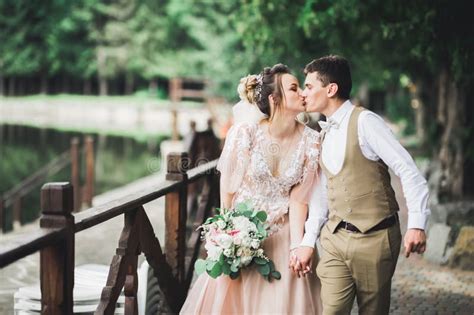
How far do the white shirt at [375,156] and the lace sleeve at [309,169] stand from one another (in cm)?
10

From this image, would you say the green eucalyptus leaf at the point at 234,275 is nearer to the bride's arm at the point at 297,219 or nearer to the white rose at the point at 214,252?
the white rose at the point at 214,252

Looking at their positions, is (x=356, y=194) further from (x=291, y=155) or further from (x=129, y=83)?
(x=129, y=83)

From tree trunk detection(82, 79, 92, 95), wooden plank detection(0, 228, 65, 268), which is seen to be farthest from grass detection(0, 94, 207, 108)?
wooden plank detection(0, 228, 65, 268)

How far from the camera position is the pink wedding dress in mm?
3959

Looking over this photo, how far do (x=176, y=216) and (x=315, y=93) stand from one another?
220 centimetres

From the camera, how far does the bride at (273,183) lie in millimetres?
A: 3957

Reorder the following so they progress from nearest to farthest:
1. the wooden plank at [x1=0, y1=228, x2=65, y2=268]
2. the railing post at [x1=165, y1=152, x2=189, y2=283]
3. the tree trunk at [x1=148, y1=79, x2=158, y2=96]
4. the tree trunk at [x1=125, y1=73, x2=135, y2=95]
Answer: the wooden plank at [x1=0, y1=228, x2=65, y2=268], the railing post at [x1=165, y1=152, x2=189, y2=283], the tree trunk at [x1=148, y1=79, x2=158, y2=96], the tree trunk at [x1=125, y1=73, x2=135, y2=95]

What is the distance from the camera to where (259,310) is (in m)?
4.00

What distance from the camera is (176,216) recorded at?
18.2ft

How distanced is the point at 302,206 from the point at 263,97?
2.15ft

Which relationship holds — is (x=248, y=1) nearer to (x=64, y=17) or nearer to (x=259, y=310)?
(x=259, y=310)

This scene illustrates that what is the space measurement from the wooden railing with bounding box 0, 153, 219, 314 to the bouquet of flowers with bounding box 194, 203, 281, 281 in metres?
0.62

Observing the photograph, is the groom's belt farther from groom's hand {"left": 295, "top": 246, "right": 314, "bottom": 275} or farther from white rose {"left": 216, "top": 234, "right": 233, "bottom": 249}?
white rose {"left": 216, "top": 234, "right": 233, "bottom": 249}

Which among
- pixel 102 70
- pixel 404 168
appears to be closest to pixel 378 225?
pixel 404 168
